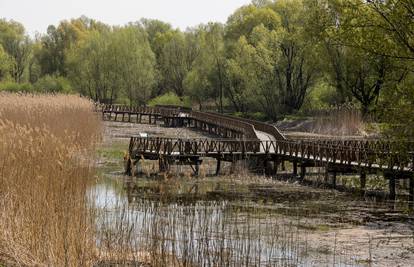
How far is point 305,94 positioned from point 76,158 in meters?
55.2

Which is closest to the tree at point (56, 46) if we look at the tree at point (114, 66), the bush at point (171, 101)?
the tree at point (114, 66)

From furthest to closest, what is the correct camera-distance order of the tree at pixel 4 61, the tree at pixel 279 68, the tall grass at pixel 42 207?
the tree at pixel 4 61, the tree at pixel 279 68, the tall grass at pixel 42 207

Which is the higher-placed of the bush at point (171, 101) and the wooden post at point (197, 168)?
the bush at point (171, 101)

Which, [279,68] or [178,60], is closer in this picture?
[279,68]

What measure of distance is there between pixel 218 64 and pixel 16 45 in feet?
146

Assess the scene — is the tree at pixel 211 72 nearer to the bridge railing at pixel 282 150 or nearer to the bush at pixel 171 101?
the bush at pixel 171 101

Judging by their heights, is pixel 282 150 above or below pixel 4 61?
below

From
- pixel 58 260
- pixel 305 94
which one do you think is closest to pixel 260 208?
pixel 58 260

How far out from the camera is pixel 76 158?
49.2 ft

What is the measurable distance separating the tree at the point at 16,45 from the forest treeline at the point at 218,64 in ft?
0.51

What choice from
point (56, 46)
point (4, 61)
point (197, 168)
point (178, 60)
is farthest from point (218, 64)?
point (197, 168)

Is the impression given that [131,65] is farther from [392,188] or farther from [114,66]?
[392,188]

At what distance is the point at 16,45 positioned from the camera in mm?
105062

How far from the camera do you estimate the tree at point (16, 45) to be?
104m
